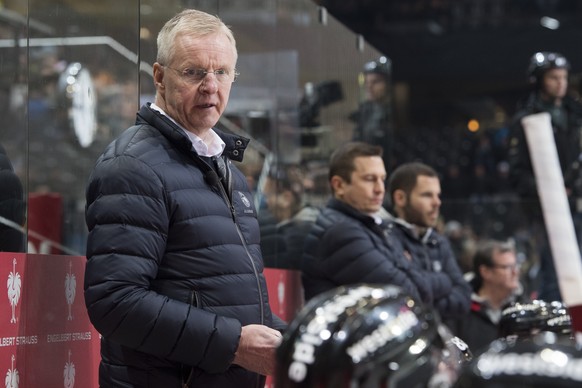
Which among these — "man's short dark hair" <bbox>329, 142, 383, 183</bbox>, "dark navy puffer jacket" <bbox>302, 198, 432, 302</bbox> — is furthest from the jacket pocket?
"man's short dark hair" <bbox>329, 142, 383, 183</bbox>

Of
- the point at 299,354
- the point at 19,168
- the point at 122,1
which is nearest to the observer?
the point at 299,354

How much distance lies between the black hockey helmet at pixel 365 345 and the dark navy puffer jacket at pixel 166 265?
1132 millimetres

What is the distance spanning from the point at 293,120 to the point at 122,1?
1.75m

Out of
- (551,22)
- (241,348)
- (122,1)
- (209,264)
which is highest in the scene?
(551,22)

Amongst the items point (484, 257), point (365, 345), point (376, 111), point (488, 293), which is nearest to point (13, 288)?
point (365, 345)

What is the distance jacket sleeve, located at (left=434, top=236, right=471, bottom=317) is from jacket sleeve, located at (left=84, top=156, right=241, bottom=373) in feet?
11.2

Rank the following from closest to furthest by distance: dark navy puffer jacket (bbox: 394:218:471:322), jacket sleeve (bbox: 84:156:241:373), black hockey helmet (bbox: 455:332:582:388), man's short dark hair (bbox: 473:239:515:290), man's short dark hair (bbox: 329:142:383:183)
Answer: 1. black hockey helmet (bbox: 455:332:582:388)
2. jacket sleeve (bbox: 84:156:241:373)
3. man's short dark hair (bbox: 329:142:383:183)
4. dark navy puffer jacket (bbox: 394:218:471:322)
5. man's short dark hair (bbox: 473:239:515:290)

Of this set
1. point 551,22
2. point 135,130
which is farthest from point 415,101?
point 135,130

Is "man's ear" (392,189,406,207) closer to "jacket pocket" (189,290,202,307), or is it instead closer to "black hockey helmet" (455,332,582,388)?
"jacket pocket" (189,290,202,307)

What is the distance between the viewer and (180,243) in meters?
3.01

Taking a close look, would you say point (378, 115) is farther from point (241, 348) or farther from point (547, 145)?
point (547, 145)

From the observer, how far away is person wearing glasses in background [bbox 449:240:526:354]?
23.6ft

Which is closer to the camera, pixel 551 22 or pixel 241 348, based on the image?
pixel 241 348

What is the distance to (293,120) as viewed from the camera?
617 cm
